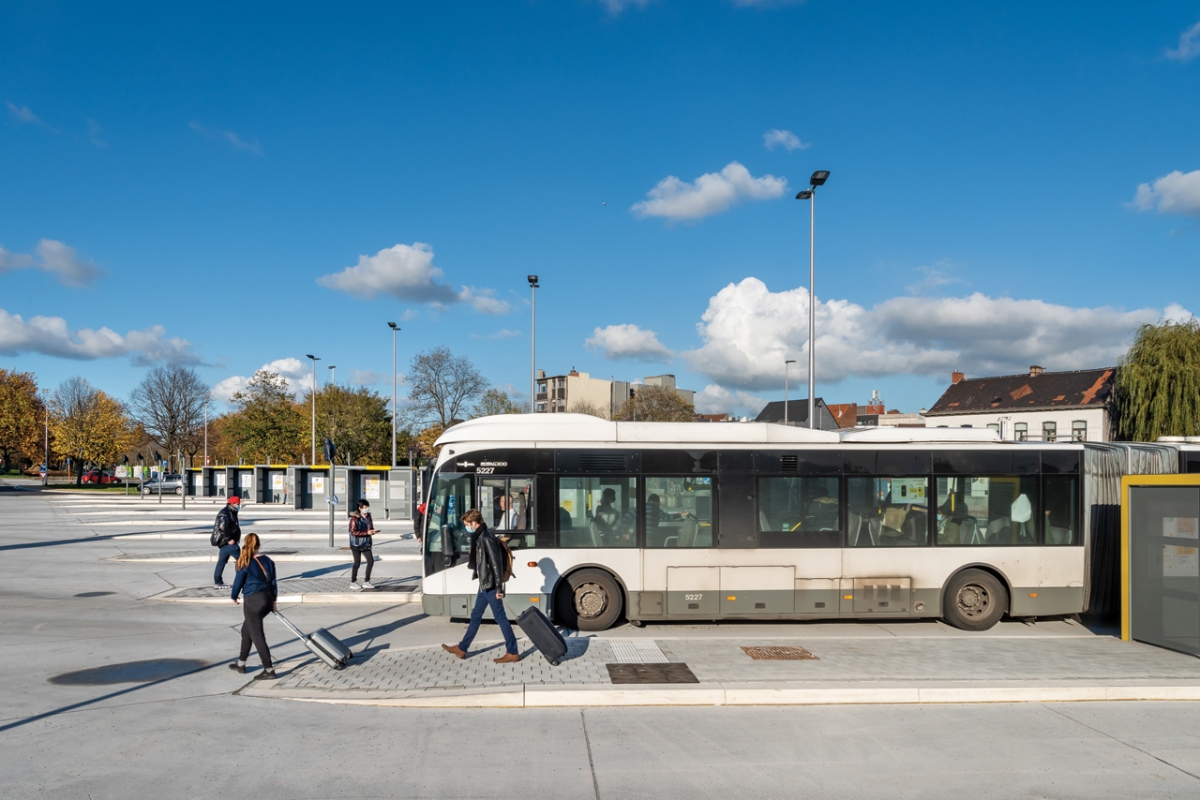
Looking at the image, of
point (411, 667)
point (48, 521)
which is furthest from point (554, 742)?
point (48, 521)

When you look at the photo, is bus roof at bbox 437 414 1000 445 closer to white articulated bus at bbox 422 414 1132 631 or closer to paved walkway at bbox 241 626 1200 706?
white articulated bus at bbox 422 414 1132 631

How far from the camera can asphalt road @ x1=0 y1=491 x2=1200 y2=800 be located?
6.05 m

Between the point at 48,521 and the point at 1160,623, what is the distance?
37265mm

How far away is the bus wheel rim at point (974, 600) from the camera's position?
38.8 ft

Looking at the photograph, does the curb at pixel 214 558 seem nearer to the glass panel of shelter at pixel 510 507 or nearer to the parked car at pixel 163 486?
the glass panel of shelter at pixel 510 507

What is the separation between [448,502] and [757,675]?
4810 mm

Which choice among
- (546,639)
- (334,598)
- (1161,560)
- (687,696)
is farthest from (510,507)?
(1161,560)

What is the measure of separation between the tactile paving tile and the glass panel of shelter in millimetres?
1815

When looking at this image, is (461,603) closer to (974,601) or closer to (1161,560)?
(974,601)

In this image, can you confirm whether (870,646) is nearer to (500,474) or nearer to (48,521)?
(500,474)

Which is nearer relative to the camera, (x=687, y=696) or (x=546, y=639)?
(x=687, y=696)

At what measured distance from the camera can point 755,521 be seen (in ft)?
37.9

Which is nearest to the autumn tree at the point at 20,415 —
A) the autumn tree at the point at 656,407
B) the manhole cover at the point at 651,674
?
the autumn tree at the point at 656,407

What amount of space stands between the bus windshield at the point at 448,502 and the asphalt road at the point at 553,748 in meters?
3.14
